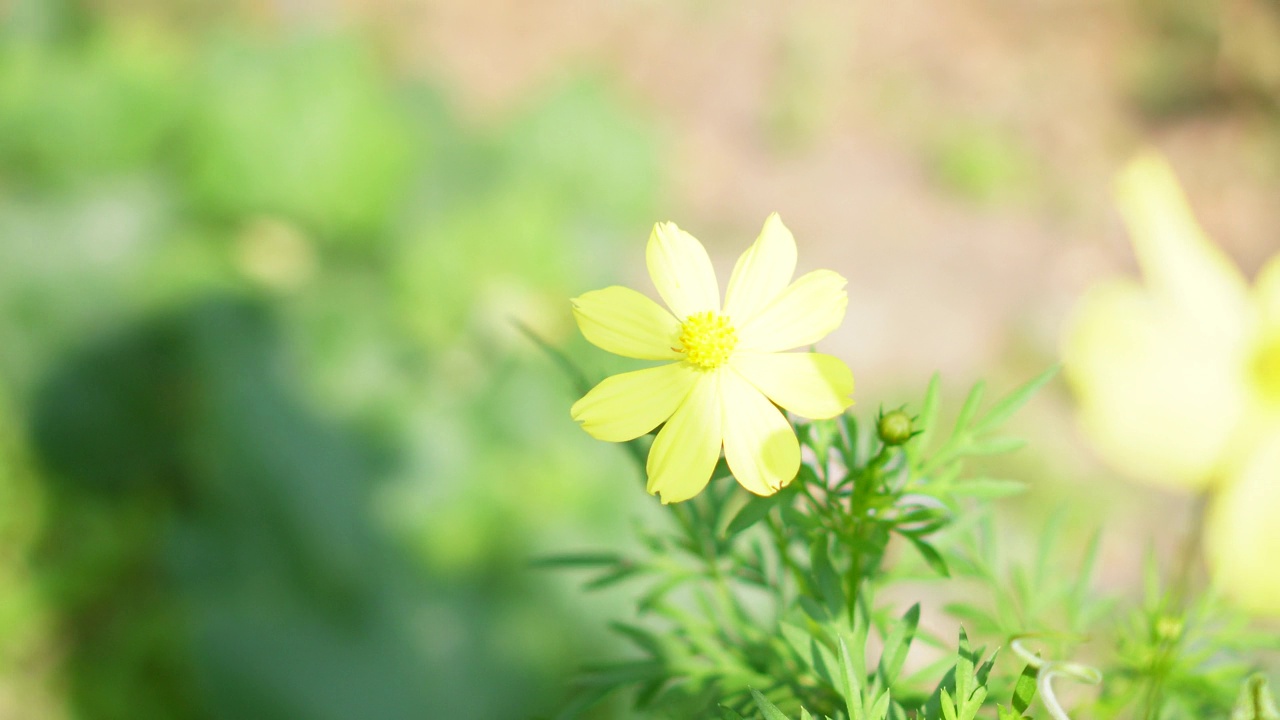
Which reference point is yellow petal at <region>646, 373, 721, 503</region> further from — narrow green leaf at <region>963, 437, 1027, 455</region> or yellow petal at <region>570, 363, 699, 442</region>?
narrow green leaf at <region>963, 437, 1027, 455</region>

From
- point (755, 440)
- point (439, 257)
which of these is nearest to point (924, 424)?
point (755, 440)

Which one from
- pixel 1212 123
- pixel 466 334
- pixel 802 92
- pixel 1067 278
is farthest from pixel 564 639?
pixel 1212 123

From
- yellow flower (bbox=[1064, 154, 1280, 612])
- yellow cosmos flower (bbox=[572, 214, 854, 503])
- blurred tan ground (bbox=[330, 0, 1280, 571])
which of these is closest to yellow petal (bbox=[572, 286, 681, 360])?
yellow cosmos flower (bbox=[572, 214, 854, 503])

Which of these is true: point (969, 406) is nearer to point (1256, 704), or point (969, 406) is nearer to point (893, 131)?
point (1256, 704)

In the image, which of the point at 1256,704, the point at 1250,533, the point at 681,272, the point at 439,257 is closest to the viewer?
the point at 1256,704

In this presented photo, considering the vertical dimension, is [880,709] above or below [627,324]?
below

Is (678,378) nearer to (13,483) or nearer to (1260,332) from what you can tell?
(1260,332)
